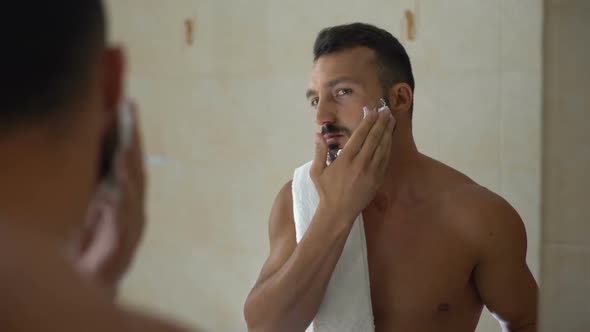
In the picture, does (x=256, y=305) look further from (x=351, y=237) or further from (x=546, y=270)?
(x=546, y=270)

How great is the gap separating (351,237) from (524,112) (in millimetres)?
270

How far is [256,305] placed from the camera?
0.79 metres

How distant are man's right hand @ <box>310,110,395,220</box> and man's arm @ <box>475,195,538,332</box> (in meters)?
0.14

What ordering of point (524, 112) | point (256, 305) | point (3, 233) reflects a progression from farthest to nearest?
1. point (256, 305)
2. point (524, 112)
3. point (3, 233)

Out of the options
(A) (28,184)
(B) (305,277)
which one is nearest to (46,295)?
(A) (28,184)

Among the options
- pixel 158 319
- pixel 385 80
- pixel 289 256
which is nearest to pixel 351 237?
pixel 289 256

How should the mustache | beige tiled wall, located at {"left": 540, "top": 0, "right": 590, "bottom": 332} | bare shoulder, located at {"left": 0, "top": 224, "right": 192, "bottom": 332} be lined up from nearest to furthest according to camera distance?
bare shoulder, located at {"left": 0, "top": 224, "right": 192, "bottom": 332}, beige tiled wall, located at {"left": 540, "top": 0, "right": 590, "bottom": 332}, the mustache

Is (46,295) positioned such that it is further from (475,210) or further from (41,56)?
(475,210)

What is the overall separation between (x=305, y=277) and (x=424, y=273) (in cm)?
15

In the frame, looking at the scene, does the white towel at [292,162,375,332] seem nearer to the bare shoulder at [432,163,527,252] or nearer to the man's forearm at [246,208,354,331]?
the man's forearm at [246,208,354,331]

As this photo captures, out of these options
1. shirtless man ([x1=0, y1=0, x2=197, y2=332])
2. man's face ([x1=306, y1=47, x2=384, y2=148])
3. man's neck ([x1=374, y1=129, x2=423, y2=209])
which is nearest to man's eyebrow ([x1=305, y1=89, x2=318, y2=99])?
man's face ([x1=306, y1=47, x2=384, y2=148])

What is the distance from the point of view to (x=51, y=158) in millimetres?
254

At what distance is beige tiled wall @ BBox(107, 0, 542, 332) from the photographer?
745mm

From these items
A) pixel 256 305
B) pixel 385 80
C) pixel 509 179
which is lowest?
pixel 256 305
